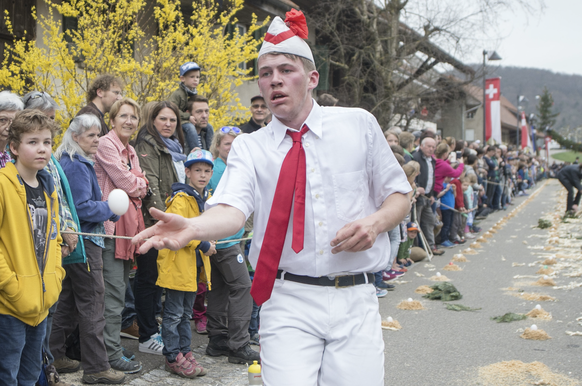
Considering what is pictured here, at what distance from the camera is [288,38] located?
8.87 feet

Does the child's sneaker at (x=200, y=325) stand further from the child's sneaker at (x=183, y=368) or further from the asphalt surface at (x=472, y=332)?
the asphalt surface at (x=472, y=332)

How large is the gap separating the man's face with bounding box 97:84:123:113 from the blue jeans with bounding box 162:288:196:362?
6.66 feet

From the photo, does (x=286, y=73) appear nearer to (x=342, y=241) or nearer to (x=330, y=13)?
(x=342, y=241)

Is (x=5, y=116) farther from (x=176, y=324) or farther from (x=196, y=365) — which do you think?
(x=196, y=365)

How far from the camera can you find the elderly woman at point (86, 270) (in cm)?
461

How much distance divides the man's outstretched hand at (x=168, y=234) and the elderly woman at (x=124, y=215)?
314 centimetres

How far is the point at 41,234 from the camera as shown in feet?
12.8

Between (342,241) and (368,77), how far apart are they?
2118 centimetres

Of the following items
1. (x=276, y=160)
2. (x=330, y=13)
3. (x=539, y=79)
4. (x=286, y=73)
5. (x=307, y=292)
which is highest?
(x=539, y=79)

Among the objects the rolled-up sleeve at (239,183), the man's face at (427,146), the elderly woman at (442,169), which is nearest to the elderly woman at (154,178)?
the rolled-up sleeve at (239,183)

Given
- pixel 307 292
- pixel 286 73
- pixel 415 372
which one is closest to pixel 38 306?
pixel 307 292

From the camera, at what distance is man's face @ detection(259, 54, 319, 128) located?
8.72 ft

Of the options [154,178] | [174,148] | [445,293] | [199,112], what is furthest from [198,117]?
[445,293]

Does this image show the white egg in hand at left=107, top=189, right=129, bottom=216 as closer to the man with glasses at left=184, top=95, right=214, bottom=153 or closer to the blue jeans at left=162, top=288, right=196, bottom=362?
the blue jeans at left=162, top=288, right=196, bottom=362
